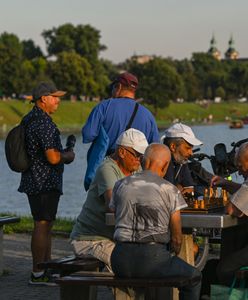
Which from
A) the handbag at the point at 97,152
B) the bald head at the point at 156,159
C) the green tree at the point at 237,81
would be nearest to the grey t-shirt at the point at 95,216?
the bald head at the point at 156,159

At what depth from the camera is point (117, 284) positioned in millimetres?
5816

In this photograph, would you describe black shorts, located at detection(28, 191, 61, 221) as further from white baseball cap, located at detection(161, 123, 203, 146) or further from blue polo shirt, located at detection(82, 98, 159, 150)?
white baseball cap, located at detection(161, 123, 203, 146)

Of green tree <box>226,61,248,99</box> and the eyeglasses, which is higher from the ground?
green tree <box>226,61,248,99</box>

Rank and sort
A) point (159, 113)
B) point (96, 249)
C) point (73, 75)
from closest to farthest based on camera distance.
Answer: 1. point (96, 249)
2. point (73, 75)
3. point (159, 113)

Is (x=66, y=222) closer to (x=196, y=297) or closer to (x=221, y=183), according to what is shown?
(x=221, y=183)

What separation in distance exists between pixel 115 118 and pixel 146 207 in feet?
8.89

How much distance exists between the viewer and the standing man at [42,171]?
8.23 m

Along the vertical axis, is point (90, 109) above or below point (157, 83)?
below

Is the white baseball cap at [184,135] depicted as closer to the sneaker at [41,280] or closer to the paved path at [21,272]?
the paved path at [21,272]

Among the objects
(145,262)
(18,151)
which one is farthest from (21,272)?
(145,262)

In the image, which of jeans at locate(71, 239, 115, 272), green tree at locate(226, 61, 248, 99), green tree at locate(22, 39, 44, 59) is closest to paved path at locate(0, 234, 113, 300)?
jeans at locate(71, 239, 115, 272)

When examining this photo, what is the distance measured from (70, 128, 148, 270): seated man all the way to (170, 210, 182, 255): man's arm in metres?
0.68

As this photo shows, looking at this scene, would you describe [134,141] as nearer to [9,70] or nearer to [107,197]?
[107,197]

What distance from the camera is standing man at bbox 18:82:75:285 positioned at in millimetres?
8234
